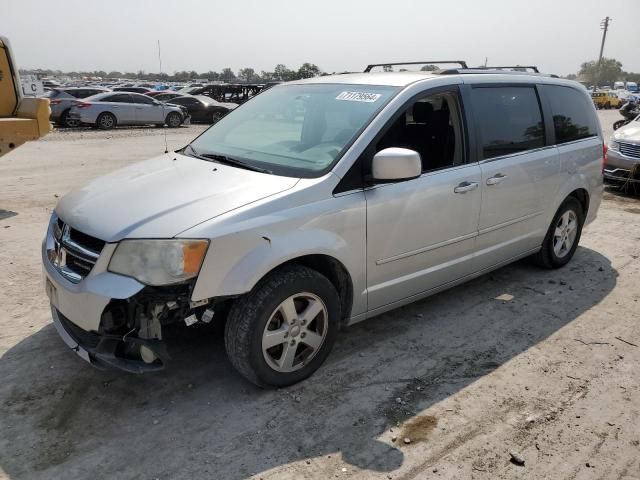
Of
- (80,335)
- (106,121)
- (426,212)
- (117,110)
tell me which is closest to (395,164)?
(426,212)

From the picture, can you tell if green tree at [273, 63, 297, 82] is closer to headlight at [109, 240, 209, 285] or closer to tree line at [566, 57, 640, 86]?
headlight at [109, 240, 209, 285]

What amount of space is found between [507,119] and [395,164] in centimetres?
171

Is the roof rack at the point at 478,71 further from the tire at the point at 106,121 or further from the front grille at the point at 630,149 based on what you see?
the tire at the point at 106,121

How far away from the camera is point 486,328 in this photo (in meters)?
4.23

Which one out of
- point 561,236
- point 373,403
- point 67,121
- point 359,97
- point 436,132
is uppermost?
point 359,97

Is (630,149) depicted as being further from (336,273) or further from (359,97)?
(336,273)

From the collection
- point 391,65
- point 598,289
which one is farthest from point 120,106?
point 598,289

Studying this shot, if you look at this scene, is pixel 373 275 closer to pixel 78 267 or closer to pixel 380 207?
pixel 380 207

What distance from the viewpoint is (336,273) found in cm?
348

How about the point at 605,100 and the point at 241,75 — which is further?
the point at 241,75

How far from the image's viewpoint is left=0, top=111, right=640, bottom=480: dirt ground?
2.75 metres

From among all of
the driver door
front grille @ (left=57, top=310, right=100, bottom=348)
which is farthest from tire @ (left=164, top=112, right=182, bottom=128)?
front grille @ (left=57, top=310, right=100, bottom=348)

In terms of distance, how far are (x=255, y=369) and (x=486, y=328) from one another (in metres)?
2.00

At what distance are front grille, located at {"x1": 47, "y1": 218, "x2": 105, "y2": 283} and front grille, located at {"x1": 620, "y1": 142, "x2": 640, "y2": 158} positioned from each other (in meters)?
9.38
